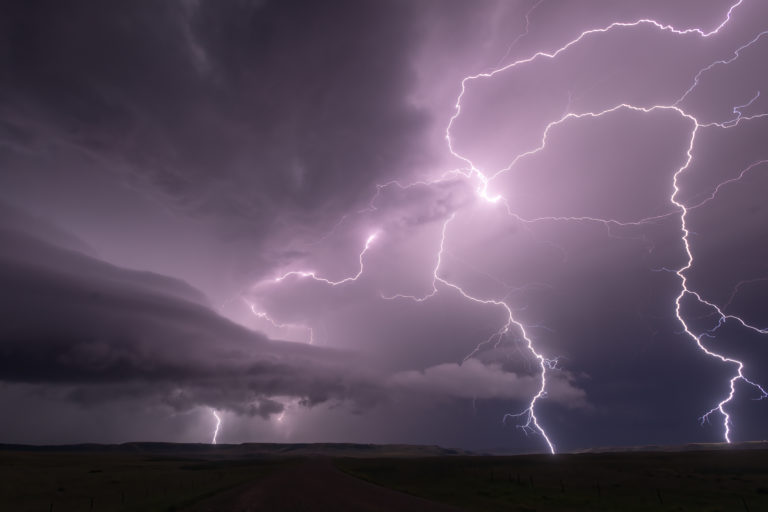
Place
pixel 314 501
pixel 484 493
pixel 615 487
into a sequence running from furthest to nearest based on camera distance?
pixel 484 493
pixel 615 487
pixel 314 501

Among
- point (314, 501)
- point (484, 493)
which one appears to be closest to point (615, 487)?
point (484, 493)

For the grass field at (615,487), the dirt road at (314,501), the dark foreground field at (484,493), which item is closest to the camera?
the dirt road at (314,501)

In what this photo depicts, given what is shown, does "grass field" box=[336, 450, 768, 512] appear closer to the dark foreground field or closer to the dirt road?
the dark foreground field

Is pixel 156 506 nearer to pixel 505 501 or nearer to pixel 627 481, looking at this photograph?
pixel 505 501

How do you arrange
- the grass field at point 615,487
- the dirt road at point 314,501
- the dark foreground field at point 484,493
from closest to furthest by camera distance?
the dirt road at point 314,501 < the dark foreground field at point 484,493 < the grass field at point 615,487

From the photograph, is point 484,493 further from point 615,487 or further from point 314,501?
point 314,501

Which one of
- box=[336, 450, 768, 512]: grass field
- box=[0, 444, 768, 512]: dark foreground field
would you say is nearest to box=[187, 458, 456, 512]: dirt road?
box=[0, 444, 768, 512]: dark foreground field

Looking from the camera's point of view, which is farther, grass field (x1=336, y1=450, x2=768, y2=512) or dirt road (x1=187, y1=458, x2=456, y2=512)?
grass field (x1=336, y1=450, x2=768, y2=512)

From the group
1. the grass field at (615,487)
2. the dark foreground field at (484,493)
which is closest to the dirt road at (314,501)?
the dark foreground field at (484,493)

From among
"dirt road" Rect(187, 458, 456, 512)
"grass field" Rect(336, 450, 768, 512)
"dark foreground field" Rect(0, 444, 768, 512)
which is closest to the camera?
"dirt road" Rect(187, 458, 456, 512)

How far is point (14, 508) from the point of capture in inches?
981

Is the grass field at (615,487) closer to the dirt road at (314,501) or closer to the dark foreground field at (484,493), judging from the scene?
the dark foreground field at (484,493)

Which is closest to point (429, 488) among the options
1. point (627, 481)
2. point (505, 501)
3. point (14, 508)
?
point (505, 501)

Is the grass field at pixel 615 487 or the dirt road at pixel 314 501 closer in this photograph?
the dirt road at pixel 314 501
